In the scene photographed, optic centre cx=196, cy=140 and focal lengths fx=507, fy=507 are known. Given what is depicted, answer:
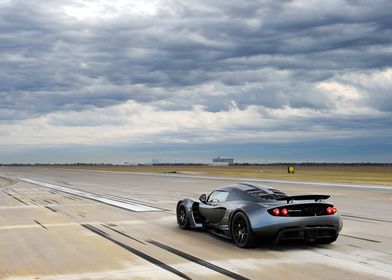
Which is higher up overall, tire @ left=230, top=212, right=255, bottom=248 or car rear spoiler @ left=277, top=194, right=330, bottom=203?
car rear spoiler @ left=277, top=194, right=330, bottom=203

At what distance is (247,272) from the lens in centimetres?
771

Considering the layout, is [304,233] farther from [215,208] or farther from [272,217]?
[215,208]

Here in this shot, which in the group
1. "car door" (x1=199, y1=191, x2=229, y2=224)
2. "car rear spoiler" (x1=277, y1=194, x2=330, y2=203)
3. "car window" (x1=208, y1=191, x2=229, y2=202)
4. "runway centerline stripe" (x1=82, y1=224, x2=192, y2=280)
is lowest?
"runway centerline stripe" (x1=82, y1=224, x2=192, y2=280)

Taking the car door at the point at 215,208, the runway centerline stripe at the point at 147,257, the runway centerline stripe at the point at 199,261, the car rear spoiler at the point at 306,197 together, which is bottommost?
the runway centerline stripe at the point at 147,257

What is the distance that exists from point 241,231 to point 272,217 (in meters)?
0.84

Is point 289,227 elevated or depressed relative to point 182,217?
elevated

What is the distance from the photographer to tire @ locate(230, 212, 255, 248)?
9.52m

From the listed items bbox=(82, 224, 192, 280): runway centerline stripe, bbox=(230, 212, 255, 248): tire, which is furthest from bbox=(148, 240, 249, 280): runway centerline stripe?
bbox=(230, 212, 255, 248): tire

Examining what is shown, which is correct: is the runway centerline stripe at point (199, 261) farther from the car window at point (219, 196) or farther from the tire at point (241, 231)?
the car window at point (219, 196)

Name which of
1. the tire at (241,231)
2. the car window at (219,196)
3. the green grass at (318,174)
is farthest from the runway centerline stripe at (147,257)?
the green grass at (318,174)

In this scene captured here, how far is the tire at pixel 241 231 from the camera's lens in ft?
31.2

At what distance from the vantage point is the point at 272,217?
9383 millimetres

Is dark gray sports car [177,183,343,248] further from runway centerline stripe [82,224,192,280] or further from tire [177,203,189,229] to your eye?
runway centerline stripe [82,224,192,280]

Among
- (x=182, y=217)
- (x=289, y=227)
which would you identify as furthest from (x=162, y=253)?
(x=182, y=217)
